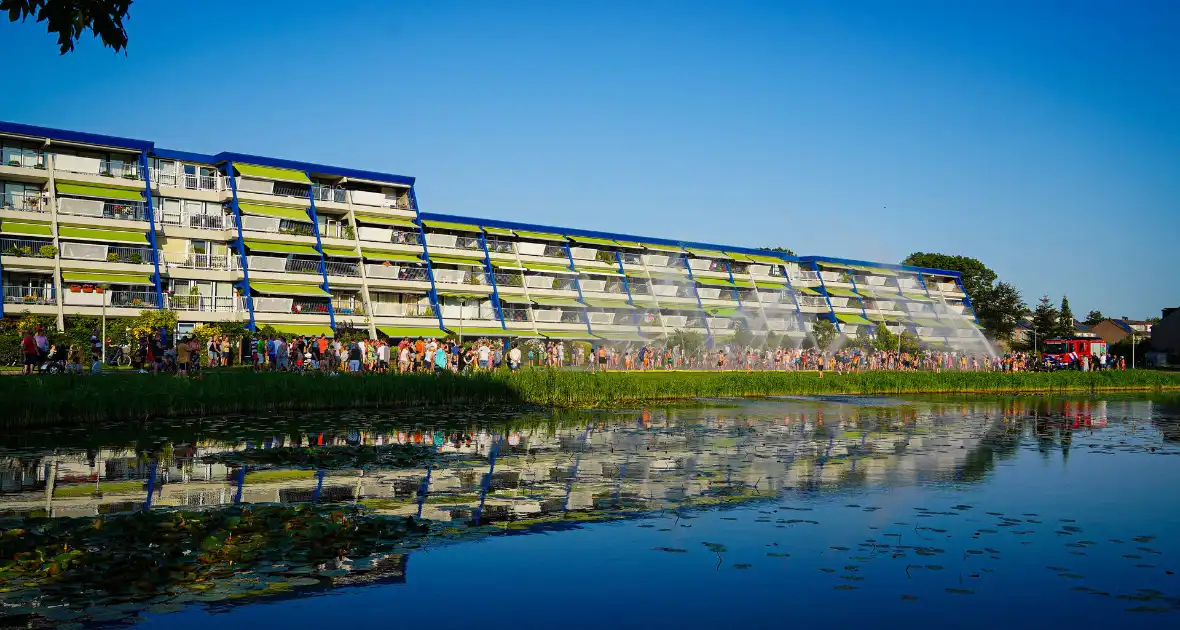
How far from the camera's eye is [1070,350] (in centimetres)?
9262

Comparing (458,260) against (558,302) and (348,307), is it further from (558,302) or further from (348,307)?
(348,307)

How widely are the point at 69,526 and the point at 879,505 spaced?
10.8 m

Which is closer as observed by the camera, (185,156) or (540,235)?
(185,156)

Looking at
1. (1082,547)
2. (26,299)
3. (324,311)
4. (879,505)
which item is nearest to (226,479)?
(879,505)

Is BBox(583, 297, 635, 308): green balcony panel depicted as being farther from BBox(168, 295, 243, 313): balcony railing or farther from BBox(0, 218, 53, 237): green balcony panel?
BBox(0, 218, 53, 237): green balcony panel

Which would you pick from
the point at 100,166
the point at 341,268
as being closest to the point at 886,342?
the point at 341,268

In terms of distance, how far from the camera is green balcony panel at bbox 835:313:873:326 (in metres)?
103

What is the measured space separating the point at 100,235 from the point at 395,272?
72.5 feet

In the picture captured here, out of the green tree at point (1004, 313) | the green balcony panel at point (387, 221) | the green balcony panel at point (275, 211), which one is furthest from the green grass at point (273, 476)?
the green tree at point (1004, 313)

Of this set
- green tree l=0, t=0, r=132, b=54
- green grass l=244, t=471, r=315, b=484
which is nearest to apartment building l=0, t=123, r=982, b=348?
green grass l=244, t=471, r=315, b=484

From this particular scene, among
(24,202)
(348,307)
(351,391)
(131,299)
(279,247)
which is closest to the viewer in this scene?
(351,391)

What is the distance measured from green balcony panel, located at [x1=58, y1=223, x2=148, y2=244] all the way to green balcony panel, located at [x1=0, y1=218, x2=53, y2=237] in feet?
2.94

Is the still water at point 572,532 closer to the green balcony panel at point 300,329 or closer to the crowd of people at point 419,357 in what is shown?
the crowd of people at point 419,357

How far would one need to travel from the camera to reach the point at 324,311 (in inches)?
2852
